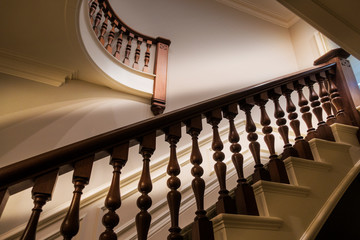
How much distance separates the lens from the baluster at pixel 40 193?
0.77 m

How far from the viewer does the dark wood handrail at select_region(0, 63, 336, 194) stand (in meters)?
0.79

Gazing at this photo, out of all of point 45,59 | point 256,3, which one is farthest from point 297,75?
point 256,3

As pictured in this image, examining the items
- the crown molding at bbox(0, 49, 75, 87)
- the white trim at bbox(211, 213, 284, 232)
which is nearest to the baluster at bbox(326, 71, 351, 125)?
the white trim at bbox(211, 213, 284, 232)

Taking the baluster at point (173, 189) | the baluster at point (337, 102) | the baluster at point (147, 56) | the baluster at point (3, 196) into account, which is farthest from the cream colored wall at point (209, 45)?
the baluster at point (3, 196)

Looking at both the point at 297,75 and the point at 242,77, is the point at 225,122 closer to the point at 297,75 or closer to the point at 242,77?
Result: the point at 242,77

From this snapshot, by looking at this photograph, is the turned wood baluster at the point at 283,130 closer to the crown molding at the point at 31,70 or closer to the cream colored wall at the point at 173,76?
the cream colored wall at the point at 173,76

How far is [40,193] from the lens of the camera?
2.65 feet

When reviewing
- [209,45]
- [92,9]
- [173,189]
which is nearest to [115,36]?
[92,9]

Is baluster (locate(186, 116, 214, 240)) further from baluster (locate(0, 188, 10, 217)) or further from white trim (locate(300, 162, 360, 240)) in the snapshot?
baluster (locate(0, 188, 10, 217))

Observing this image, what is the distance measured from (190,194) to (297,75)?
1.27 meters

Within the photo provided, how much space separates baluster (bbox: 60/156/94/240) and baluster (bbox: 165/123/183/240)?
319 millimetres

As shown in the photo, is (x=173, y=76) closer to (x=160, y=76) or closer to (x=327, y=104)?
(x=160, y=76)

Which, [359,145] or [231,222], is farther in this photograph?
[359,145]

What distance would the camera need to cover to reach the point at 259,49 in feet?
13.9
